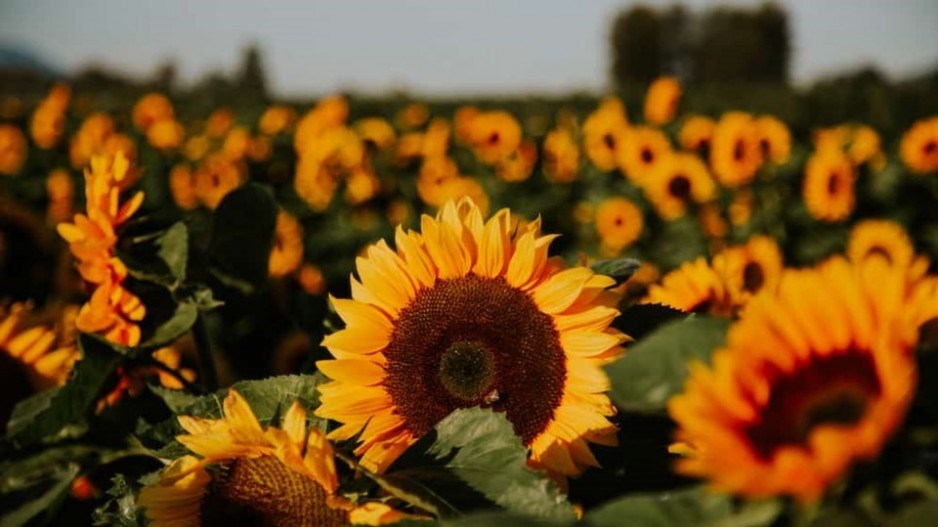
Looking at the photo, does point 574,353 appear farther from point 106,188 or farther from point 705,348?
point 106,188

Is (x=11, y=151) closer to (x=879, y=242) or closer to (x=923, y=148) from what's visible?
(x=879, y=242)

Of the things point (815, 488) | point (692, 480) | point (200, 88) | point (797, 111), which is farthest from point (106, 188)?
point (200, 88)

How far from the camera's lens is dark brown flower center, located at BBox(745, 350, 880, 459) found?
0.83 meters

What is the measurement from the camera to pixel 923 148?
25.6 ft

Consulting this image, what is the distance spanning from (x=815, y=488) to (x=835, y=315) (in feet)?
0.56

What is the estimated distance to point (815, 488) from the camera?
0.73 m

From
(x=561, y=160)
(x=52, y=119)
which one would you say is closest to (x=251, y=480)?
(x=561, y=160)

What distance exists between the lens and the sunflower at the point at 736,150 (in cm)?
731

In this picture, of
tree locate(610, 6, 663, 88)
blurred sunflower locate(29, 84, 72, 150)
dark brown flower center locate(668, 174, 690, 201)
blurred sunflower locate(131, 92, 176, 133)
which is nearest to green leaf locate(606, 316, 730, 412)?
dark brown flower center locate(668, 174, 690, 201)

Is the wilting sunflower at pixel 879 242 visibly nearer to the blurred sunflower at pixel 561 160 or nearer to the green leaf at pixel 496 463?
the blurred sunflower at pixel 561 160

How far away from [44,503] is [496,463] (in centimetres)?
45

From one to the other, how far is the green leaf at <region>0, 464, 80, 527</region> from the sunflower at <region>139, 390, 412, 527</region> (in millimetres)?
115

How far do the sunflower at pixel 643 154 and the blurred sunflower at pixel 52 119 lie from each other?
564cm

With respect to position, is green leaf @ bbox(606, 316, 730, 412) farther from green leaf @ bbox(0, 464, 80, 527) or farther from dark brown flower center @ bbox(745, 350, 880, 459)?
green leaf @ bbox(0, 464, 80, 527)
